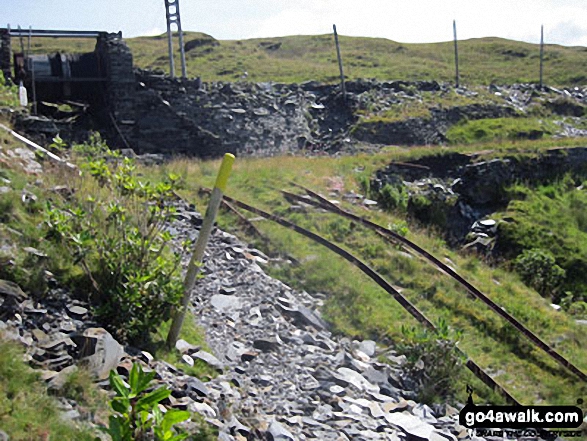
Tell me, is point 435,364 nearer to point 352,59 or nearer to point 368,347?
point 368,347

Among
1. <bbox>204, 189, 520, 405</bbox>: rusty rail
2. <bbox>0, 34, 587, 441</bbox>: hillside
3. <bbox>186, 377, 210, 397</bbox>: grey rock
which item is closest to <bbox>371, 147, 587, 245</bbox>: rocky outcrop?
<bbox>0, 34, 587, 441</bbox>: hillside

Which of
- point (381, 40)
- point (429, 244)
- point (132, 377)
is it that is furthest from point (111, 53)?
point (381, 40)

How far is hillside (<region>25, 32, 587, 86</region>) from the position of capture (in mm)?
40312

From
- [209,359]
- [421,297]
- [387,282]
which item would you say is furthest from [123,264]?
[421,297]

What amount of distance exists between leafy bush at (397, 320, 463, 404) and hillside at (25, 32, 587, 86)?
93.9ft

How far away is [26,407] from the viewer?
164 inches

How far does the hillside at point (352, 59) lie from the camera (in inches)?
1587

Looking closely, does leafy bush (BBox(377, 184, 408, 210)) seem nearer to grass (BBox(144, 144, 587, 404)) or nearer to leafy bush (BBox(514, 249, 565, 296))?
grass (BBox(144, 144, 587, 404))

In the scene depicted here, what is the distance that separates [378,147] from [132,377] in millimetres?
20277

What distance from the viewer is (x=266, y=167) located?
629 inches

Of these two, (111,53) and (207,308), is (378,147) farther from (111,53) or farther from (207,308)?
(207,308)

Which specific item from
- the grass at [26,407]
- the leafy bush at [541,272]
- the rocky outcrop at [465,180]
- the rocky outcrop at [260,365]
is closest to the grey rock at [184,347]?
the rocky outcrop at [260,365]

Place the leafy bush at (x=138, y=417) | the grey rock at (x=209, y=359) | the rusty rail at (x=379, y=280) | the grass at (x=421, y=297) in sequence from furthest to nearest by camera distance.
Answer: the grass at (x=421, y=297), the rusty rail at (x=379, y=280), the grey rock at (x=209, y=359), the leafy bush at (x=138, y=417)

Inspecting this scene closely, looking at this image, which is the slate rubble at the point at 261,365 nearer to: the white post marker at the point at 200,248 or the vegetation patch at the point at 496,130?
the white post marker at the point at 200,248
